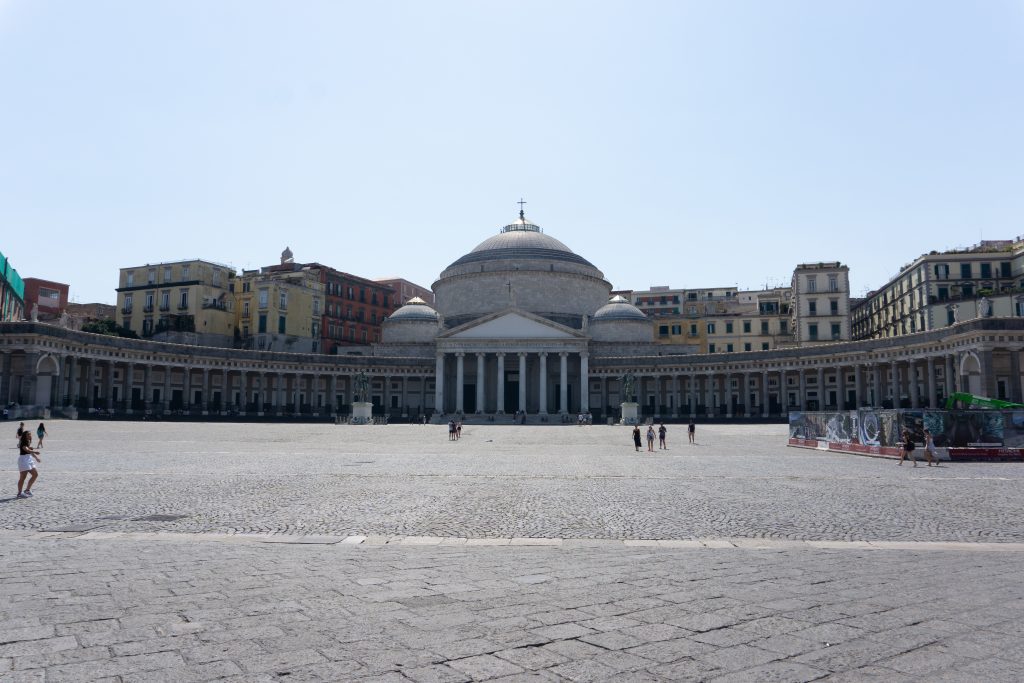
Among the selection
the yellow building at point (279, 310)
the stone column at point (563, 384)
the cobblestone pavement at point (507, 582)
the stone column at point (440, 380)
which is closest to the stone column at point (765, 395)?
the stone column at point (563, 384)

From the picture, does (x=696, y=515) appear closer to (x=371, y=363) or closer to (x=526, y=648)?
(x=526, y=648)

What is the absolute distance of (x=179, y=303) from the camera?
77.4 meters

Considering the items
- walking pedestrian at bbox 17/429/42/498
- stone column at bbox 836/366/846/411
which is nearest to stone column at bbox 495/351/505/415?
stone column at bbox 836/366/846/411

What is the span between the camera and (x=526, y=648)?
566 cm

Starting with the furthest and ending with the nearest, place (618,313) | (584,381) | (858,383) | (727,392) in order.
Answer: (618,313), (727,392), (584,381), (858,383)

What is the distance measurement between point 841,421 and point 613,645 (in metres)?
29.9

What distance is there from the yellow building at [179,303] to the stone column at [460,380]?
2530 centimetres

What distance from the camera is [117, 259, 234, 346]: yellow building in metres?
77.0

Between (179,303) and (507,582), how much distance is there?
77.9 meters

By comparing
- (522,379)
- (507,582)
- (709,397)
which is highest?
(522,379)

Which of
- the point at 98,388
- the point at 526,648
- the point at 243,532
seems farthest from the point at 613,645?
the point at 98,388

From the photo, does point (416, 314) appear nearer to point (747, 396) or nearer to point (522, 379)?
point (522, 379)

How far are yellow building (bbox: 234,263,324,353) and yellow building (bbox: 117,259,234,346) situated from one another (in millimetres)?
1918

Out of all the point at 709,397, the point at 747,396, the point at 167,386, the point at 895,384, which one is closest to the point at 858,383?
the point at 895,384
